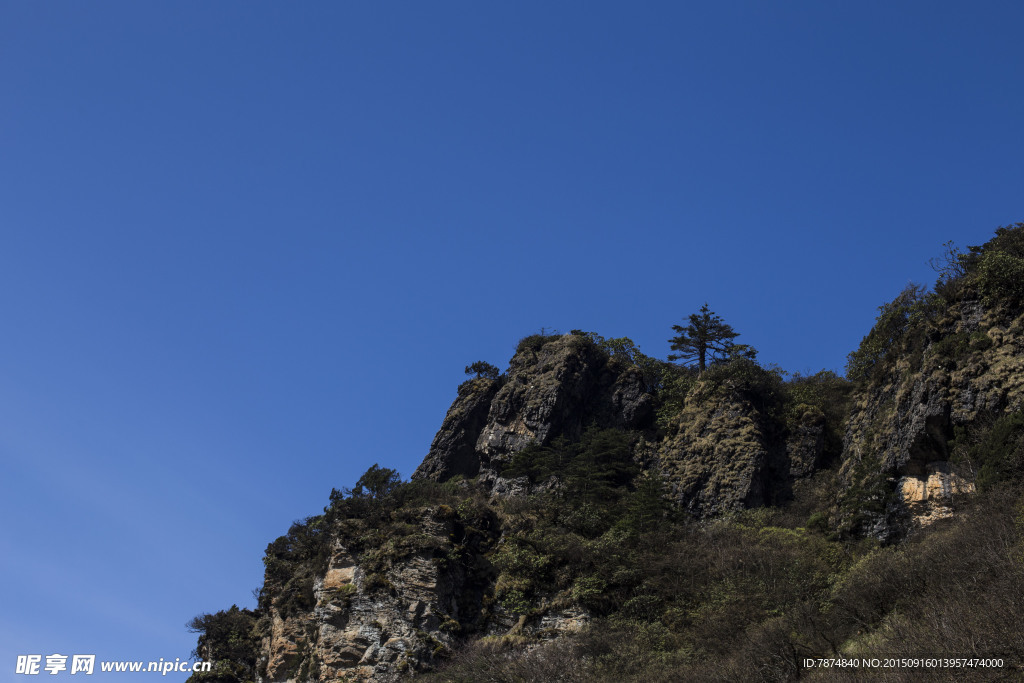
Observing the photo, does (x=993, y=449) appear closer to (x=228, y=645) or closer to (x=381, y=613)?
(x=381, y=613)

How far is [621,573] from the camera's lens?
119 feet

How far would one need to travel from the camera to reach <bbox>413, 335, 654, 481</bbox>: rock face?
169 ft

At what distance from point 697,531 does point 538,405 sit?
46.7 feet

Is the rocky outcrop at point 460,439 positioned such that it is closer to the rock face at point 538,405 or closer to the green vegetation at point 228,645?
the rock face at point 538,405

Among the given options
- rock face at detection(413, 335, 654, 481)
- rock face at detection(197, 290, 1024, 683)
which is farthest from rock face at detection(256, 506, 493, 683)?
rock face at detection(413, 335, 654, 481)

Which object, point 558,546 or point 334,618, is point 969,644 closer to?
point 558,546

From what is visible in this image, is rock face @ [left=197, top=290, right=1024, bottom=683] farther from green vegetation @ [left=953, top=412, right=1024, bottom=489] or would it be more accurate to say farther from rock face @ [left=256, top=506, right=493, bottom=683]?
green vegetation @ [left=953, top=412, right=1024, bottom=489]

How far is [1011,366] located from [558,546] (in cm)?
2004

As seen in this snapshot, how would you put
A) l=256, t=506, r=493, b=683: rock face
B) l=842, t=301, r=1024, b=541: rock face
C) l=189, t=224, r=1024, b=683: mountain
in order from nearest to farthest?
l=189, t=224, r=1024, b=683: mountain < l=842, t=301, r=1024, b=541: rock face < l=256, t=506, r=493, b=683: rock face

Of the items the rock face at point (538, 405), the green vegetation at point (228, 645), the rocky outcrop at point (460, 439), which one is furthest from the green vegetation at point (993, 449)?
the green vegetation at point (228, 645)

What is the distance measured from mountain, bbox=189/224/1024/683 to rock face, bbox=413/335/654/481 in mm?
190

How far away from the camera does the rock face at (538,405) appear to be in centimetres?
5166

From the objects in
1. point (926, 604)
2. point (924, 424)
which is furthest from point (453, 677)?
point (924, 424)

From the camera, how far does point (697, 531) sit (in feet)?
135
